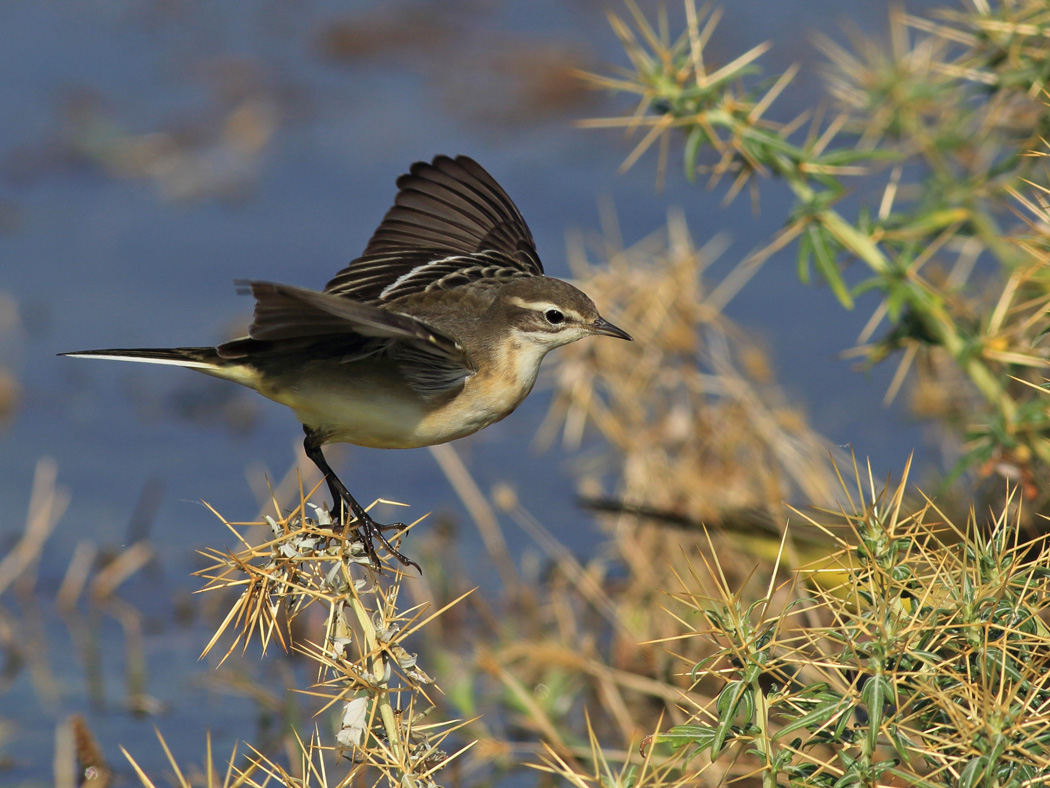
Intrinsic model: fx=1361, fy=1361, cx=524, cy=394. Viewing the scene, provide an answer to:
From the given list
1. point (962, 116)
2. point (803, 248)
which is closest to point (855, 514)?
point (803, 248)

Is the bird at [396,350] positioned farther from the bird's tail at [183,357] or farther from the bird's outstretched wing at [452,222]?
the bird's outstretched wing at [452,222]

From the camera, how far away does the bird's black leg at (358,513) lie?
12.6 ft

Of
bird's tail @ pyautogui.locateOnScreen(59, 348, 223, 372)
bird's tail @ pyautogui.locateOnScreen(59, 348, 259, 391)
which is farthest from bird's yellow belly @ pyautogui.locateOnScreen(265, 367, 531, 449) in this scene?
bird's tail @ pyautogui.locateOnScreen(59, 348, 223, 372)

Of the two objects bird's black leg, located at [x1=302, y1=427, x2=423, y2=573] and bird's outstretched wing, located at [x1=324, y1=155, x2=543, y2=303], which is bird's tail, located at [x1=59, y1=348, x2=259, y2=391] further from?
bird's outstretched wing, located at [x1=324, y1=155, x2=543, y2=303]

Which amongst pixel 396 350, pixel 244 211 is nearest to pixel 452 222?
pixel 396 350

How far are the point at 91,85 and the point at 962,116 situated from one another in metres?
8.93

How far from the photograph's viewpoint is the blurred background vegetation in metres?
2.91

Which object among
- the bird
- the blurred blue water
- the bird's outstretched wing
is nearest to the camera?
the bird

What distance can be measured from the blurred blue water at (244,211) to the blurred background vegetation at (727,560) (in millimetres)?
357

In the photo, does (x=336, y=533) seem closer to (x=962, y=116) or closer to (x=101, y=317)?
(x=962, y=116)

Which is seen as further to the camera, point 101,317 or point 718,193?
point 718,193

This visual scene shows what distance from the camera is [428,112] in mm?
12625

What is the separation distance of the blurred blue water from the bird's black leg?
2.32 meters

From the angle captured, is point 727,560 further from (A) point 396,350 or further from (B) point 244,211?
(B) point 244,211
